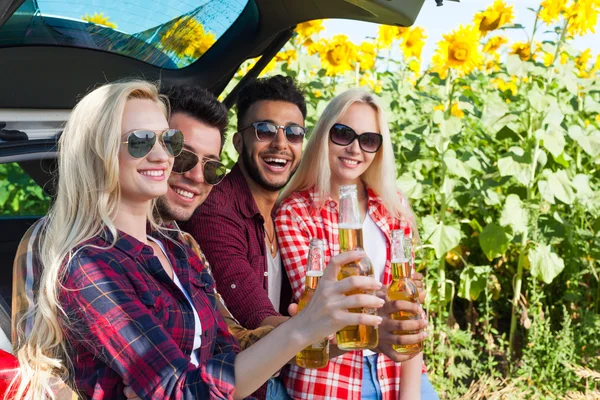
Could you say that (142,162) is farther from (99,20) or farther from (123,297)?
(99,20)

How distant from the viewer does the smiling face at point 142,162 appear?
1.86 metres

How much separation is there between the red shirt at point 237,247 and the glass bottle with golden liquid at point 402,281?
416 mm

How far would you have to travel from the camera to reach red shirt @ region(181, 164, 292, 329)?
7.99 ft

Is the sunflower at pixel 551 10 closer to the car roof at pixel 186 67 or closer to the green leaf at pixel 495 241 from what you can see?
the green leaf at pixel 495 241

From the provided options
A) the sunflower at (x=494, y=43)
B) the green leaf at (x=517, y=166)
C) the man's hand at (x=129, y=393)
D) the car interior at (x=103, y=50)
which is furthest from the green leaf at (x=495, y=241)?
the man's hand at (x=129, y=393)

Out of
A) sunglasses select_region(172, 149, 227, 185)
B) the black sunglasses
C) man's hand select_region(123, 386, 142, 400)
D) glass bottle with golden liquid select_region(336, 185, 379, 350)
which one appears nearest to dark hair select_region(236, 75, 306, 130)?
the black sunglasses

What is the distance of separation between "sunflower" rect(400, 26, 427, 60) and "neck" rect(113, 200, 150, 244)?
3027 millimetres

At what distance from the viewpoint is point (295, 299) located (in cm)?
264

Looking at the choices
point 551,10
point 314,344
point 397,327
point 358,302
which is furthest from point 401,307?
point 551,10

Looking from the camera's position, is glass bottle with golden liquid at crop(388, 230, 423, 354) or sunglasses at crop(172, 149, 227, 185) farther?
sunglasses at crop(172, 149, 227, 185)

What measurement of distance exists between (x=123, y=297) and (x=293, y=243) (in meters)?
0.99

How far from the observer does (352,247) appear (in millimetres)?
1794

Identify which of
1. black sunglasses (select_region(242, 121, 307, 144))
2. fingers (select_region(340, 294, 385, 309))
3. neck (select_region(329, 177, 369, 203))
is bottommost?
fingers (select_region(340, 294, 385, 309))

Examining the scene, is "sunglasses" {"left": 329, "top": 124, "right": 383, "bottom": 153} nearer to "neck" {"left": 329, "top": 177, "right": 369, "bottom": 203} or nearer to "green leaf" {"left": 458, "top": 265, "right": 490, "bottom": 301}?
"neck" {"left": 329, "top": 177, "right": 369, "bottom": 203}
